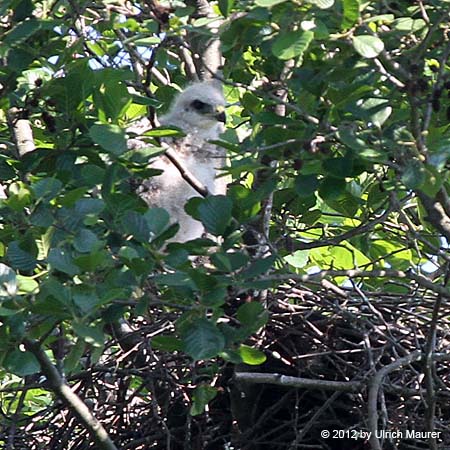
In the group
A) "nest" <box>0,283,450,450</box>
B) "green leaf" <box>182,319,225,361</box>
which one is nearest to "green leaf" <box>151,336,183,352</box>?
"green leaf" <box>182,319,225,361</box>

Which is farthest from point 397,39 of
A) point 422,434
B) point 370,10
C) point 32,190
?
point 422,434

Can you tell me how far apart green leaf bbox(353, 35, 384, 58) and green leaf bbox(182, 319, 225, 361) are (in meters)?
0.75

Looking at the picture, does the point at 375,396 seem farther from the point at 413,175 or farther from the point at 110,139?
the point at 110,139

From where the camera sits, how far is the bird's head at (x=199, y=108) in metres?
4.26

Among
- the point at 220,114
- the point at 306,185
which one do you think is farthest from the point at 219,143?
the point at 220,114

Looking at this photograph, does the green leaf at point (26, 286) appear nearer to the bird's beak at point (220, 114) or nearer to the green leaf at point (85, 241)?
the green leaf at point (85, 241)

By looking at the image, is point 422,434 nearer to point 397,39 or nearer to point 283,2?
point 397,39

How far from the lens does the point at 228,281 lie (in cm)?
231

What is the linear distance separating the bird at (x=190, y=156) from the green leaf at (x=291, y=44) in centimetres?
153

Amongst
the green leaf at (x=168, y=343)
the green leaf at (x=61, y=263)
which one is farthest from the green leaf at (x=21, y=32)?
the green leaf at (x=168, y=343)

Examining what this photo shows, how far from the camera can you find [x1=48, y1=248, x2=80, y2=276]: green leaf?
2172 millimetres

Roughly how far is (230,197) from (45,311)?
2.08 feet

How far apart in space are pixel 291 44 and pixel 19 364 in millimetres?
1052

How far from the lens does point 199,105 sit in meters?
4.30
